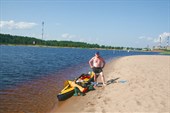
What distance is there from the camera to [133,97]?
12.2 metres

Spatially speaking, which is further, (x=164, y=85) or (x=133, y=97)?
(x=164, y=85)

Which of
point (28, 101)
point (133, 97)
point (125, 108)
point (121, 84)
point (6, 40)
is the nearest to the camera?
point (125, 108)

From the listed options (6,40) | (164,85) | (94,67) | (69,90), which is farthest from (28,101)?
(6,40)

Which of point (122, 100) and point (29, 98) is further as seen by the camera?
point (29, 98)

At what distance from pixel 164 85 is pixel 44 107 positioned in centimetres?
780

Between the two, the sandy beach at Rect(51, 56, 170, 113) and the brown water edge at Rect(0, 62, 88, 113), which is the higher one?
the sandy beach at Rect(51, 56, 170, 113)

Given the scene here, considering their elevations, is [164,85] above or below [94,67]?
below

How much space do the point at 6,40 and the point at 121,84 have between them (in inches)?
7342

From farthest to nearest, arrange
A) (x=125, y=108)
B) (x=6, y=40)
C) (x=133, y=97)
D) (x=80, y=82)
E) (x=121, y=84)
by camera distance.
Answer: (x=6, y=40), (x=121, y=84), (x=80, y=82), (x=133, y=97), (x=125, y=108)

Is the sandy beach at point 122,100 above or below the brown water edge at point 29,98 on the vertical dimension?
above

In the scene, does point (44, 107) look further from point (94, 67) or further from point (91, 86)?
point (94, 67)

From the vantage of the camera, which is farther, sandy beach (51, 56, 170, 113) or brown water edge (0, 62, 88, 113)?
brown water edge (0, 62, 88, 113)

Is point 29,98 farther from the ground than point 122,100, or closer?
closer

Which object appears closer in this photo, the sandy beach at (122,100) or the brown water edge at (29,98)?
the sandy beach at (122,100)
